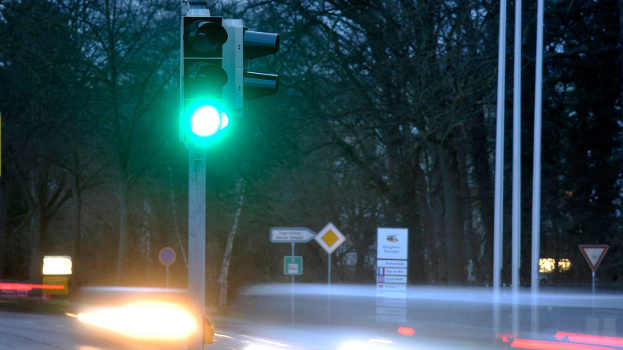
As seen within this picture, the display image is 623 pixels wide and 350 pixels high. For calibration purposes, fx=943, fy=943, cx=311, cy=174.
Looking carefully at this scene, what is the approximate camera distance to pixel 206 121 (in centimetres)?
689

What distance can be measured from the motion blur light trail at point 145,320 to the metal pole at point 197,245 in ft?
36.2

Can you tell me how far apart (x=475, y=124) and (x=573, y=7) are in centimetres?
453

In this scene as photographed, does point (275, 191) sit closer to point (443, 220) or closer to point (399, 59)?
point (443, 220)

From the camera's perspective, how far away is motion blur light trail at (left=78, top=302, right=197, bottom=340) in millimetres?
19994

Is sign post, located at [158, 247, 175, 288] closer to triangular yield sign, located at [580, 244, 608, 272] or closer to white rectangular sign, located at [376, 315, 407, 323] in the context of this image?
white rectangular sign, located at [376, 315, 407, 323]

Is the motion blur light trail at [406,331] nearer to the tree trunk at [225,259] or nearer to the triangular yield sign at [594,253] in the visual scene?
the triangular yield sign at [594,253]

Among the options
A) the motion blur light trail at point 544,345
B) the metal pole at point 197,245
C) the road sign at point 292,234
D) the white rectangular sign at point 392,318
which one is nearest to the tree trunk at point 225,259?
the road sign at point 292,234

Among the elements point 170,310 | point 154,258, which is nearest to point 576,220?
point 170,310

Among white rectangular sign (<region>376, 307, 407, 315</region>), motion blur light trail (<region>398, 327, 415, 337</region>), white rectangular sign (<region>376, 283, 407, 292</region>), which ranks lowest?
motion blur light trail (<region>398, 327, 415, 337</region>)

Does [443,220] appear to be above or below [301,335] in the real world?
above

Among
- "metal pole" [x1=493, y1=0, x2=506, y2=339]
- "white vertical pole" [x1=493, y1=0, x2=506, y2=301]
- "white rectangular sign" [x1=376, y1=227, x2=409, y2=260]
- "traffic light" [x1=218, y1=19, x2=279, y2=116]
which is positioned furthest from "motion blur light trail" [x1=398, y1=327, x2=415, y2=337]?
"traffic light" [x1=218, y1=19, x2=279, y2=116]

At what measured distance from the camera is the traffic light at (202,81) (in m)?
6.86

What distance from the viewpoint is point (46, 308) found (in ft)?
95.3

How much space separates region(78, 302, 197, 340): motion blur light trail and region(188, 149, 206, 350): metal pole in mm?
11026
